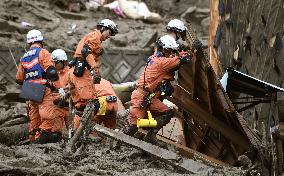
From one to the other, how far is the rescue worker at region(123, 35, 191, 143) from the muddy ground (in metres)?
1.30

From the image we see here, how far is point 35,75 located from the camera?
31.1 feet

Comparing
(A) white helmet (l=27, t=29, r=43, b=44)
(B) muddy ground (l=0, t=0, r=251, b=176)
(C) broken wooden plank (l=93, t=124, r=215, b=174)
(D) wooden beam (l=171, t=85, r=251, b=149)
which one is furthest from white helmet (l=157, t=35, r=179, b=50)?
(C) broken wooden plank (l=93, t=124, r=215, b=174)

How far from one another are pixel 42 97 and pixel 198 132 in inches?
105

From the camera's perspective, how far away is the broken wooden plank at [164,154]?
6711 millimetres

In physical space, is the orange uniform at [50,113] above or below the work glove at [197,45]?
below

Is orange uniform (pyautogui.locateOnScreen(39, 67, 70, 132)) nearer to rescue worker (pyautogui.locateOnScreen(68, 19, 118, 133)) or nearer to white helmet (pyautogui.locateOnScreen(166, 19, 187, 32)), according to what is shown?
rescue worker (pyautogui.locateOnScreen(68, 19, 118, 133))

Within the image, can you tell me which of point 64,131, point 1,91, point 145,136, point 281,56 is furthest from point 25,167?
point 1,91

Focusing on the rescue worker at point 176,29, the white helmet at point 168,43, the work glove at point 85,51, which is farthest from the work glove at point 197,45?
the work glove at point 85,51

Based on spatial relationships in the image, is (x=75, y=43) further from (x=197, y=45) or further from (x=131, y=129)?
(x=197, y=45)

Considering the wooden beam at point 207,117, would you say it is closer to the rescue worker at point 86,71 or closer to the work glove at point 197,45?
the work glove at point 197,45

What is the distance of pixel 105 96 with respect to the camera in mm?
10281

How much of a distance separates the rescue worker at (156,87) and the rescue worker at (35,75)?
142 centimetres

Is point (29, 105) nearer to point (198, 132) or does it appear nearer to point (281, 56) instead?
Answer: point (198, 132)

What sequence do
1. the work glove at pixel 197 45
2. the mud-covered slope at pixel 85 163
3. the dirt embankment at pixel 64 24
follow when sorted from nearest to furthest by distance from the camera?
the mud-covered slope at pixel 85 163, the work glove at pixel 197 45, the dirt embankment at pixel 64 24
